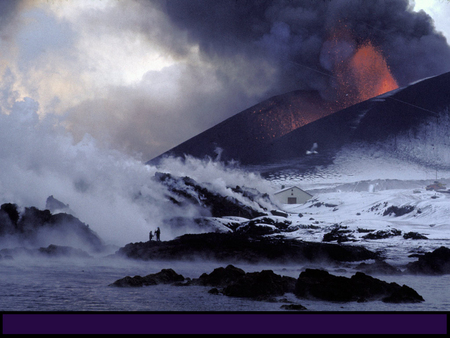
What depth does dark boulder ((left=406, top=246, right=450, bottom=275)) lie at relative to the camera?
11651 mm

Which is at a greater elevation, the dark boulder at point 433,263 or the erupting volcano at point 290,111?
the erupting volcano at point 290,111

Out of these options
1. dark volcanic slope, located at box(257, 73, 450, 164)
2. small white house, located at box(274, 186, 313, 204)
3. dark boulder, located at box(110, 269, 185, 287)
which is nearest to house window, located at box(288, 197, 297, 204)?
small white house, located at box(274, 186, 313, 204)

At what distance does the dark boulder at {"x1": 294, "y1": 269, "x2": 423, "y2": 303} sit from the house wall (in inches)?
225

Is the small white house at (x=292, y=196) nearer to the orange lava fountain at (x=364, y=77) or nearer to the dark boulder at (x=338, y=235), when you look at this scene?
the dark boulder at (x=338, y=235)

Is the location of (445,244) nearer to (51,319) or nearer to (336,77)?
(51,319)

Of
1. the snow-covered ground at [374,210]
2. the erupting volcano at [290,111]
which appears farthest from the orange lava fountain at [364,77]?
the snow-covered ground at [374,210]

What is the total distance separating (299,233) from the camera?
13914 mm

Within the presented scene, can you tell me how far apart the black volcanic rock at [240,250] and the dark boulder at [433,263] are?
1.27 meters

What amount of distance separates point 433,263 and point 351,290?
4.02m

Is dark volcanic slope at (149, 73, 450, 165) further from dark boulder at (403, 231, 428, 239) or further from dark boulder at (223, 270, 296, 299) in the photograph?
dark boulder at (223, 270, 296, 299)

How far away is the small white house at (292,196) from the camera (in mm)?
14992

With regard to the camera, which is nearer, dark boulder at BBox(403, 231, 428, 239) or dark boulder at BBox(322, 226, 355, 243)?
dark boulder at BBox(403, 231, 428, 239)

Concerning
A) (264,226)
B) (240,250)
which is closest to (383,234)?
(264,226)

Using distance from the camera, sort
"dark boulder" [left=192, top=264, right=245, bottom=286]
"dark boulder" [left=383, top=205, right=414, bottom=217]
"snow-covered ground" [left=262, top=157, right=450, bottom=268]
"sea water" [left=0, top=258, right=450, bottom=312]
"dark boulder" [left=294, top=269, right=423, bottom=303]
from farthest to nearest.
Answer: "dark boulder" [left=383, top=205, right=414, bottom=217], "snow-covered ground" [left=262, top=157, right=450, bottom=268], "dark boulder" [left=192, top=264, right=245, bottom=286], "dark boulder" [left=294, top=269, right=423, bottom=303], "sea water" [left=0, top=258, right=450, bottom=312]
